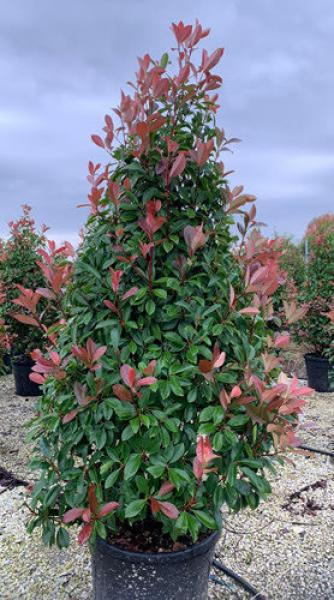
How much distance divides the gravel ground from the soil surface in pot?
1.79ft

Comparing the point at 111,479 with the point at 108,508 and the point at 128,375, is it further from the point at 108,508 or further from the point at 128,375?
the point at 128,375

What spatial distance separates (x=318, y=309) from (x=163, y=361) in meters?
4.99

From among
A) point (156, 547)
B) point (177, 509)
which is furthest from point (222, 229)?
point (156, 547)

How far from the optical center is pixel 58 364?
170 centimetres

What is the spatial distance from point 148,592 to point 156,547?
153 millimetres

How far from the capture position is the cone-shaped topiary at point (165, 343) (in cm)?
161

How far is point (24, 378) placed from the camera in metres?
5.77

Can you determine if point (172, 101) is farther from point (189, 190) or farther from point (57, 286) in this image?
point (57, 286)

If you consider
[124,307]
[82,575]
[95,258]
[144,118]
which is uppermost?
[144,118]

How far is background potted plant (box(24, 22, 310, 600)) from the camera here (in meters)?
1.62

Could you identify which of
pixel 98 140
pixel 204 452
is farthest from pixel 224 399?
pixel 98 140

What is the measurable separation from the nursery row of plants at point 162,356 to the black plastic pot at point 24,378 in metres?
3.94

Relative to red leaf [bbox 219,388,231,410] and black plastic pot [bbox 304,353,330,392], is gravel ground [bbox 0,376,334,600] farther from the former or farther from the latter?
black plastic pot [bbox 304,353,330,392]

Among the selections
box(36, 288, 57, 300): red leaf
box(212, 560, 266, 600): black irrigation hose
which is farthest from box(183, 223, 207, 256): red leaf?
box(212, 560, 266, 600): black irrigation hose
